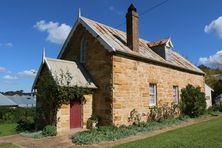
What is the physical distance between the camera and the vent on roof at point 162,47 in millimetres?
21228

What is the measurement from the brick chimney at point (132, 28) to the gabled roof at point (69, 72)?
3891 millimetres

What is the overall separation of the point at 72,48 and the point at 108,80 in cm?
533

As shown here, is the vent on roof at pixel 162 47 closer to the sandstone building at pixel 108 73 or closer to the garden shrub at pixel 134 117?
the sandstone building at pixel 108 73

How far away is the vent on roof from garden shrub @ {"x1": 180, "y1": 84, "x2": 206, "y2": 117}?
3647 mm

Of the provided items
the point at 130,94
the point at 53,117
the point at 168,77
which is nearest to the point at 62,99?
the point at 53,117

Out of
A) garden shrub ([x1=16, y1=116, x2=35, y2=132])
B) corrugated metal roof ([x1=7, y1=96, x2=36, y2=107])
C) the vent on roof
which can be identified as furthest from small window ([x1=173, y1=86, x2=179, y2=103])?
corrugated metal roof ([x1=7, y1=96, x2=36, y2=107])

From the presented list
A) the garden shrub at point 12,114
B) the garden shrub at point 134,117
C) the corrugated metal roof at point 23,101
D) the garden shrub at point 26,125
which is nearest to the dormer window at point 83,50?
the garden shrub at point 134,117

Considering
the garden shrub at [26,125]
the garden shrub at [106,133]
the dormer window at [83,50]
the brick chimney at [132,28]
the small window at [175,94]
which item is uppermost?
the brick chimney at [132,28]

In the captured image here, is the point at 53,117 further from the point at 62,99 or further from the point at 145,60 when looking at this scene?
the point at 145,60

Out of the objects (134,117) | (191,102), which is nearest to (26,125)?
(134,117)

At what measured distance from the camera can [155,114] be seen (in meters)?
18.1

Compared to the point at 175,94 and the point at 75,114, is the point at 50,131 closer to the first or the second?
the point at 75,114

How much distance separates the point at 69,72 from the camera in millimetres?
15781

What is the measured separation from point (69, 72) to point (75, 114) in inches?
109
